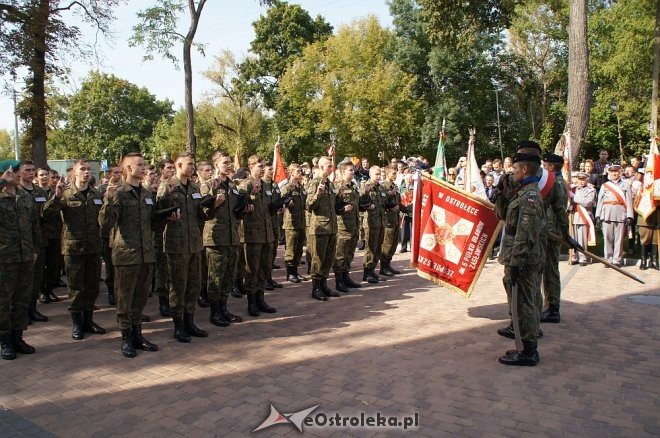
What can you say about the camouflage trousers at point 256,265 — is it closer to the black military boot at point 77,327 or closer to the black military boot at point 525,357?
the black military boot at point 77,327

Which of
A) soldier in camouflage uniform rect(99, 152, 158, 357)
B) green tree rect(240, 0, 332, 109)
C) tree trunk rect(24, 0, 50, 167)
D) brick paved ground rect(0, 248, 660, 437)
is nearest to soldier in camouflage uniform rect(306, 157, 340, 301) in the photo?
brick paved ground rect(0, 248, 660, 437)

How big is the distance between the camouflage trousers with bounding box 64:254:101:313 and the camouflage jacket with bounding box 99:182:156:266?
3.20ft

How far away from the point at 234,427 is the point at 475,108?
38163 mm

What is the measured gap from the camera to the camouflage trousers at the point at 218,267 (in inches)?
271

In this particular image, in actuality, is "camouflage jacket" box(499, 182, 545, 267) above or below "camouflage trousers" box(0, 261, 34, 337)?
above

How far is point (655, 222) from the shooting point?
10977 millimetres

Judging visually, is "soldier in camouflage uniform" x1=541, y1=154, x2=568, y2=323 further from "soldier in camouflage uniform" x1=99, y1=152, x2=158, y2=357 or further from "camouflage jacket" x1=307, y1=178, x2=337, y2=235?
"soldier in camouflage uniform" x1=99, y1=152, x2=158, y2=357

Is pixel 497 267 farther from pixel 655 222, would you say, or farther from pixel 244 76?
pixel 244 76

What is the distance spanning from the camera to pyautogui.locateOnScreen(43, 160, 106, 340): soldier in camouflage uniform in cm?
648

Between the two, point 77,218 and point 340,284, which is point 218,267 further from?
point 340,284

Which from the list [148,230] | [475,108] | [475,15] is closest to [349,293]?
[148,230]

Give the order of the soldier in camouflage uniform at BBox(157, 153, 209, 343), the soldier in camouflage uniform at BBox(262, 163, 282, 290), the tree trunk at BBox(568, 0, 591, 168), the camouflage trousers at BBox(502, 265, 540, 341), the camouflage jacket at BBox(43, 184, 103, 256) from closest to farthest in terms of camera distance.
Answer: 1. the camouflage trousers at BBox(502, 265, 540, 341)
2. the soldier in camouflage uniform at BBox(157, 153, 209, 343)
3. the camouflage jacket at BBox(43, 184, 103, 256)
4. the soldier in camouflage uniform at BBox(262, 163, 282, 290)
5. the tree trunk at BBox(568, 0, 591, 168)

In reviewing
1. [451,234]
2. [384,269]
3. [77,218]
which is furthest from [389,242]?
[77,218]

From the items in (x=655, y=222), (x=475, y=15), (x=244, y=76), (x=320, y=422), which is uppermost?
(x=244, y=76)
